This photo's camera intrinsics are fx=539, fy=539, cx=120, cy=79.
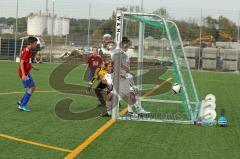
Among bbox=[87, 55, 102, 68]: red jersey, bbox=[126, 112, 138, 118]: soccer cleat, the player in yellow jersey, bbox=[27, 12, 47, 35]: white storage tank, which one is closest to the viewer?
bbox=[126, 112, 138, 118]: soccer cleat

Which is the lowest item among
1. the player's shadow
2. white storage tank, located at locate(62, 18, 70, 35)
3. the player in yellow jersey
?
the player's shadow

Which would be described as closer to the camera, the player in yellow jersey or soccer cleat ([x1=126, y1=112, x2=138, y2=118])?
soccer cleat ([x1=126, y1=112, x2=138, y2=118])

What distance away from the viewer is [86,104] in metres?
14.0

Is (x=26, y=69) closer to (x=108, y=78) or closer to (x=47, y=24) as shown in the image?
(x=108, y=78)

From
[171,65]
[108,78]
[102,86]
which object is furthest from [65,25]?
[108,78]

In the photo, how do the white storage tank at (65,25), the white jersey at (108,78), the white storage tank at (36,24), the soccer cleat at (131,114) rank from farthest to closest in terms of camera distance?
the white storage tank at (36,24), the white storage tank at (65,25), the white jersey at (108,78), the soccer cleat at (131,114)

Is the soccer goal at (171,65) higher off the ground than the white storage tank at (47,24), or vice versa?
the white storage tank at (47,24)

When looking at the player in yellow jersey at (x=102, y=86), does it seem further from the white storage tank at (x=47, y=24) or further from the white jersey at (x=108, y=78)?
the white storage tank at (x=47, y=24)

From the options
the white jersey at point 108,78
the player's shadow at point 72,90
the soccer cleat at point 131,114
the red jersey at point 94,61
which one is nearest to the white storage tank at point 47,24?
the player's shadow at point 72,90

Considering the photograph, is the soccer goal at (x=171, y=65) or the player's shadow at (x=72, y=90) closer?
the soccer goal at (x=171, y=65)

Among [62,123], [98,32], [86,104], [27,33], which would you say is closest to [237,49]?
[98,32]

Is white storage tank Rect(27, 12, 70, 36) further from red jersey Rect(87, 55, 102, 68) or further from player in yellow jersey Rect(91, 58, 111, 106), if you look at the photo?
player in yellow jersey Rect(91, 58, 111, 106)

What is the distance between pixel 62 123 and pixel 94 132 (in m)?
1.12

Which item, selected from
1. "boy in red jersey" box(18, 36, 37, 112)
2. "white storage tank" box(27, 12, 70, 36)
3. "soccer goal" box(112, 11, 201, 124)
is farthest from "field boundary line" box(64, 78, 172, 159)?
"white storage tank" box(27, 12, 70, 36)
